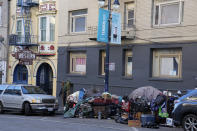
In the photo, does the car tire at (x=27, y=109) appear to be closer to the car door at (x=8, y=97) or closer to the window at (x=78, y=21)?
the car door at (x=8, y=97)

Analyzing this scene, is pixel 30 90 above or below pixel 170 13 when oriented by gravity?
below

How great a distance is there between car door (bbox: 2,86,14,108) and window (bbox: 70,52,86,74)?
5.99 metres

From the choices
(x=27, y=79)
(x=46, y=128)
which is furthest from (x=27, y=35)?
(x=46, y=128)

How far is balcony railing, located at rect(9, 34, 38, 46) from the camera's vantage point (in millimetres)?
26141

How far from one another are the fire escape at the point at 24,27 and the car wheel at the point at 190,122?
1658 centimetres

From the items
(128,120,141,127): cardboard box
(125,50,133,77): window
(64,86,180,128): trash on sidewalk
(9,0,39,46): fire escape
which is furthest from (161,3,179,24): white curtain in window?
(9,0,39,46): fire escape

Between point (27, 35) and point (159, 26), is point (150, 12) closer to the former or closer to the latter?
point (159, 26)

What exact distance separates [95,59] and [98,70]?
80 centimetres

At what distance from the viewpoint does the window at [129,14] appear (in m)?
20.4

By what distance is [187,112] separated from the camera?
38.8 feet

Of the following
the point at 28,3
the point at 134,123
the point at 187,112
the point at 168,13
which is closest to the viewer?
the point at 187,112

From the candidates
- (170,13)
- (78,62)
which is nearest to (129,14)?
(170,13)

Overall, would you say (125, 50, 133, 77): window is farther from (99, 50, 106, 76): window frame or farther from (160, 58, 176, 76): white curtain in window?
(160, 58, 176, 76): white curtain in window

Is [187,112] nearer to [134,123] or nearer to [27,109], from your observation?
[134,123]
